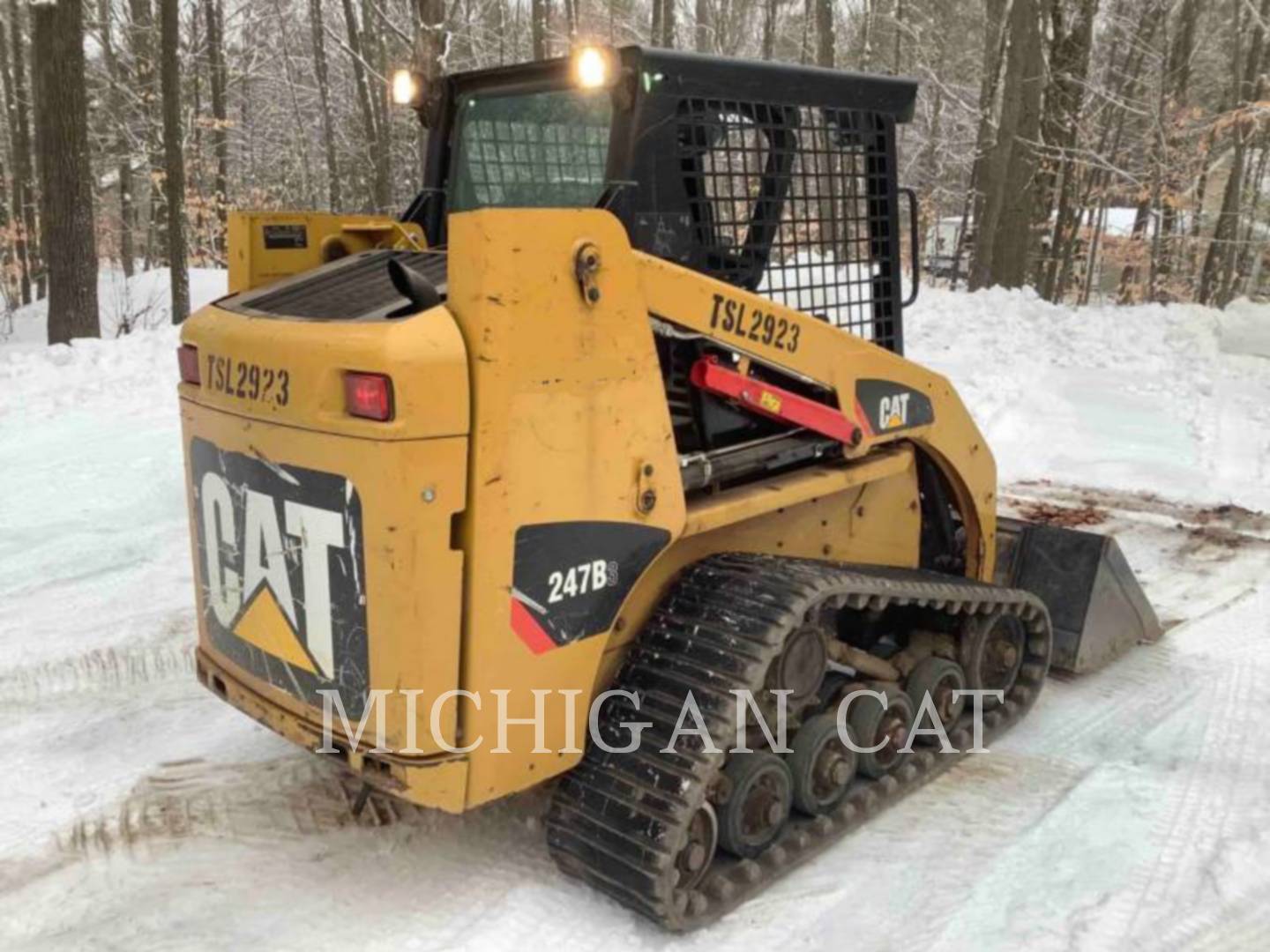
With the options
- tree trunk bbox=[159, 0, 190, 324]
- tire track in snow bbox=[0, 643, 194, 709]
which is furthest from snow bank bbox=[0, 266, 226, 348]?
tire track in snow bbox=[0, 643, 194, 709]

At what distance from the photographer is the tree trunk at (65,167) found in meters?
10.4

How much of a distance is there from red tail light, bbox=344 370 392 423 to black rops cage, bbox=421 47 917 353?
0.94 meters

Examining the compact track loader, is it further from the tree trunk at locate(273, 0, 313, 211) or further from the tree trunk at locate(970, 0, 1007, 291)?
the tree trunk at locate(273, 0, 313, 211)

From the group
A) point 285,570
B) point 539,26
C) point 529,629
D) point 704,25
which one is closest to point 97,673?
point 285,570

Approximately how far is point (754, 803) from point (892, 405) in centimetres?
145

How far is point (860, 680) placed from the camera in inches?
145

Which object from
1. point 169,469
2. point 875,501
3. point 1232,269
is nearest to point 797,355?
point 875,501

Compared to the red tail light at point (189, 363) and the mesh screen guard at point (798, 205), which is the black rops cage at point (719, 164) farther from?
the red tail light at point (189, 363)

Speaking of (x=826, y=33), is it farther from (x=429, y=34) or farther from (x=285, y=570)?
(x=285, y=570)

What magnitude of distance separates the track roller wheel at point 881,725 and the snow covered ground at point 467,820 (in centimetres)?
16

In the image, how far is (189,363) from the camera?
3062mm

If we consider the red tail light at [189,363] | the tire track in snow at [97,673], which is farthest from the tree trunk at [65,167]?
the red tail light at [189,363]

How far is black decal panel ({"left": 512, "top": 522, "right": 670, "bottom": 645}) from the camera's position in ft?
8.71

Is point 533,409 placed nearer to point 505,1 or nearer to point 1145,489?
point 1145,489
